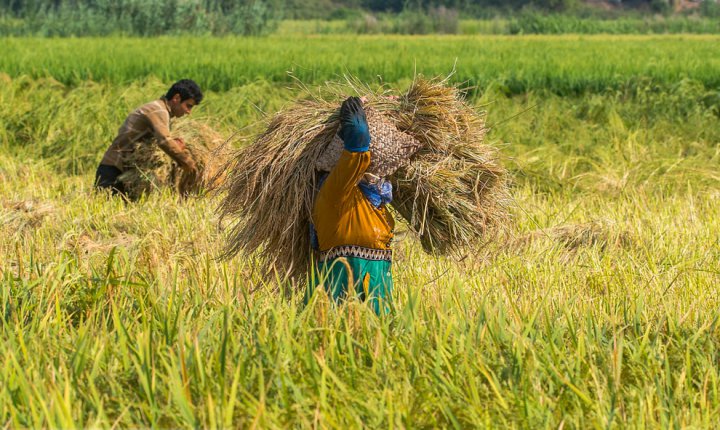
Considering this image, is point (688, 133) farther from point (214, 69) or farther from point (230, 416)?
point (230, 416)

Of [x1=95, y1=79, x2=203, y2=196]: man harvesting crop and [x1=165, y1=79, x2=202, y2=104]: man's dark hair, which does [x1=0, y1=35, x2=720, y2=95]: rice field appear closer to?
[x1=95, y1=79, x2=203, y2=196]: man harvesting crop

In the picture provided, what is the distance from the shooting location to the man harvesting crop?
7.06m

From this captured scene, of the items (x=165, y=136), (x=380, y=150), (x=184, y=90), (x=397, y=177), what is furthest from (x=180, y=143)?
(x=380, y=150)

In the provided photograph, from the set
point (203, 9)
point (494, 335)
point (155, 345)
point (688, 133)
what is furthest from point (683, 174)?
point (203, 9)

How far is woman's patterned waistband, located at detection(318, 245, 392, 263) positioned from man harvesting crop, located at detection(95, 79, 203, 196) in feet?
11.1

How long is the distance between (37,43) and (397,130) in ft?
59.0

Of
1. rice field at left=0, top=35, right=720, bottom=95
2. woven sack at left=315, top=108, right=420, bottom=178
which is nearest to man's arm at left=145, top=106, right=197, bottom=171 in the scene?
woven sack at left=315, top=108, right=420, bottom=178

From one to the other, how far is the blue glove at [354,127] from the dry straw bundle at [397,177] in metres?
0.22

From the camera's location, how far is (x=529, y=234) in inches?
241

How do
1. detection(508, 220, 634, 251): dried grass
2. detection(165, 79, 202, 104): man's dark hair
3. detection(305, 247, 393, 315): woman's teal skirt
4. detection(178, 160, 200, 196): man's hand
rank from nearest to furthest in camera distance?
detection(305, 247, 393, 315): woman's teal skirt, detection(508, 220, 634, 251): dried grass, detection(165, 79, 202, 104): man's dark hair, detection(178, 160, 200, 196): man's hand

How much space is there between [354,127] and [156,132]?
369 cm

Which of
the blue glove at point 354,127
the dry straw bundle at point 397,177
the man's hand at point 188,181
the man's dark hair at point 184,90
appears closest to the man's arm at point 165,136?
the man's dark hair at point 184,90

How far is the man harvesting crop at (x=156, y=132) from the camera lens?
7.06 metres

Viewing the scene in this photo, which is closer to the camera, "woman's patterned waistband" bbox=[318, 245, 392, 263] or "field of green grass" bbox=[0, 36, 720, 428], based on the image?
"field of green grass" bbox=[0, 36, 720, 428]
